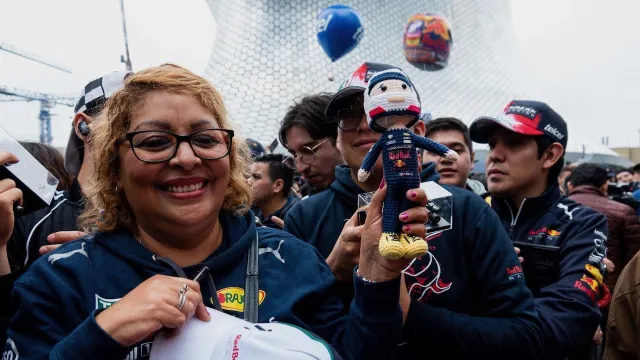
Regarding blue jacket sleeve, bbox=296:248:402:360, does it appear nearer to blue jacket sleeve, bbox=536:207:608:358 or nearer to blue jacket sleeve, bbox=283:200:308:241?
blue jacket sleeve, bbox=283:200:308:241

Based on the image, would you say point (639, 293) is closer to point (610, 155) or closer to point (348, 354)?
point (348, 354)

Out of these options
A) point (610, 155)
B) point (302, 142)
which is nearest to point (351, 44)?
point (302, 142)

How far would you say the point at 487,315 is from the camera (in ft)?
5.46

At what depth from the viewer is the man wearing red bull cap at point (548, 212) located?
6.44 feet

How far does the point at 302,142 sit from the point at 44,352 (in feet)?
6.46

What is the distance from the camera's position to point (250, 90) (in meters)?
25.4

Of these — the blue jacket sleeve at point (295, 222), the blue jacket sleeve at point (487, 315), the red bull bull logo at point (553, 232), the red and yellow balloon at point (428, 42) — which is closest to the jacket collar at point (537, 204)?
the red bull bull logo at point (553, 232)

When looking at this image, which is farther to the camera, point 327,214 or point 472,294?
point 327,214

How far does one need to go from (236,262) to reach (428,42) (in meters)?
13.9

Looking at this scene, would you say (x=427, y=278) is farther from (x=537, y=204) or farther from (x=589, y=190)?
(x=589, y=190)

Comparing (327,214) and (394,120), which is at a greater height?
(394,120)

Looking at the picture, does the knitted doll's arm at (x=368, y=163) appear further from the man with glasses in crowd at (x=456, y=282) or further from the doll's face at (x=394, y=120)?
the man with glasses in crowd at (x=456, y=282)

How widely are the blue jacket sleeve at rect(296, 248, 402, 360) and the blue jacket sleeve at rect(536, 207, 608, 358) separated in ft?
2.56

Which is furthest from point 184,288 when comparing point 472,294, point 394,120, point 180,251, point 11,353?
point 472,294
